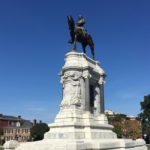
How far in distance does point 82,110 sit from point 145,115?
49967 mm

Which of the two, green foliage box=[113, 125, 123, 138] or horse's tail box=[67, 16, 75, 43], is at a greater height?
horse's tail box=[67, 16, 75, 43]

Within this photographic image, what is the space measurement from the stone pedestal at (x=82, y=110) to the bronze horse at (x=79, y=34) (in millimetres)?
1612

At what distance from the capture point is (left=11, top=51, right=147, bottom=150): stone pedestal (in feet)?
66.1

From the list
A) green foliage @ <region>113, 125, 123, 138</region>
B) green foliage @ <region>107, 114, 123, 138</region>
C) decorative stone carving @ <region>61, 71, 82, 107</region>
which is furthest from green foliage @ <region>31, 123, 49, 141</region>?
decorative stone carving @ <region>61, 71, 82, 107</region>

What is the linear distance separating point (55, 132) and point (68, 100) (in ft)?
8.65

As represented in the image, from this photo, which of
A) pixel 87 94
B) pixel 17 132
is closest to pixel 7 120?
pixel 17 132

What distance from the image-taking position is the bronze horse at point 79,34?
24891mm

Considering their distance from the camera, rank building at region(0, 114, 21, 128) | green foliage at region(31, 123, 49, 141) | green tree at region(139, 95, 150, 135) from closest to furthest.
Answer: green tree at region(139, 95, 150, 135), green foliage at region(31, 123, 49, 141), building at region(0, 114, 21, 128)

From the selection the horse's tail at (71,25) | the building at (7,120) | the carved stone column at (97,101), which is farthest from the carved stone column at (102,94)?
the building at (7,120)

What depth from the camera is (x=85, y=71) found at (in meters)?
23.0

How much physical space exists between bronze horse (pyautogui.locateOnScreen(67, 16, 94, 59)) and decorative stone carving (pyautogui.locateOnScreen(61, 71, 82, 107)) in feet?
9.45

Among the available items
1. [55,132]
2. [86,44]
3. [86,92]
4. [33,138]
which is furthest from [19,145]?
[33,138]

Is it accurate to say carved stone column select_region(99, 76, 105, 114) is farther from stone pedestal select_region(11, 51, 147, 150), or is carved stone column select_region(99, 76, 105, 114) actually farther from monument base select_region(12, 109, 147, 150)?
monument base select_region(12, 109, 147, 150)

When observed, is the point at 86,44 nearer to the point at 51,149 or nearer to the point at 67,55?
the point at 67,55
